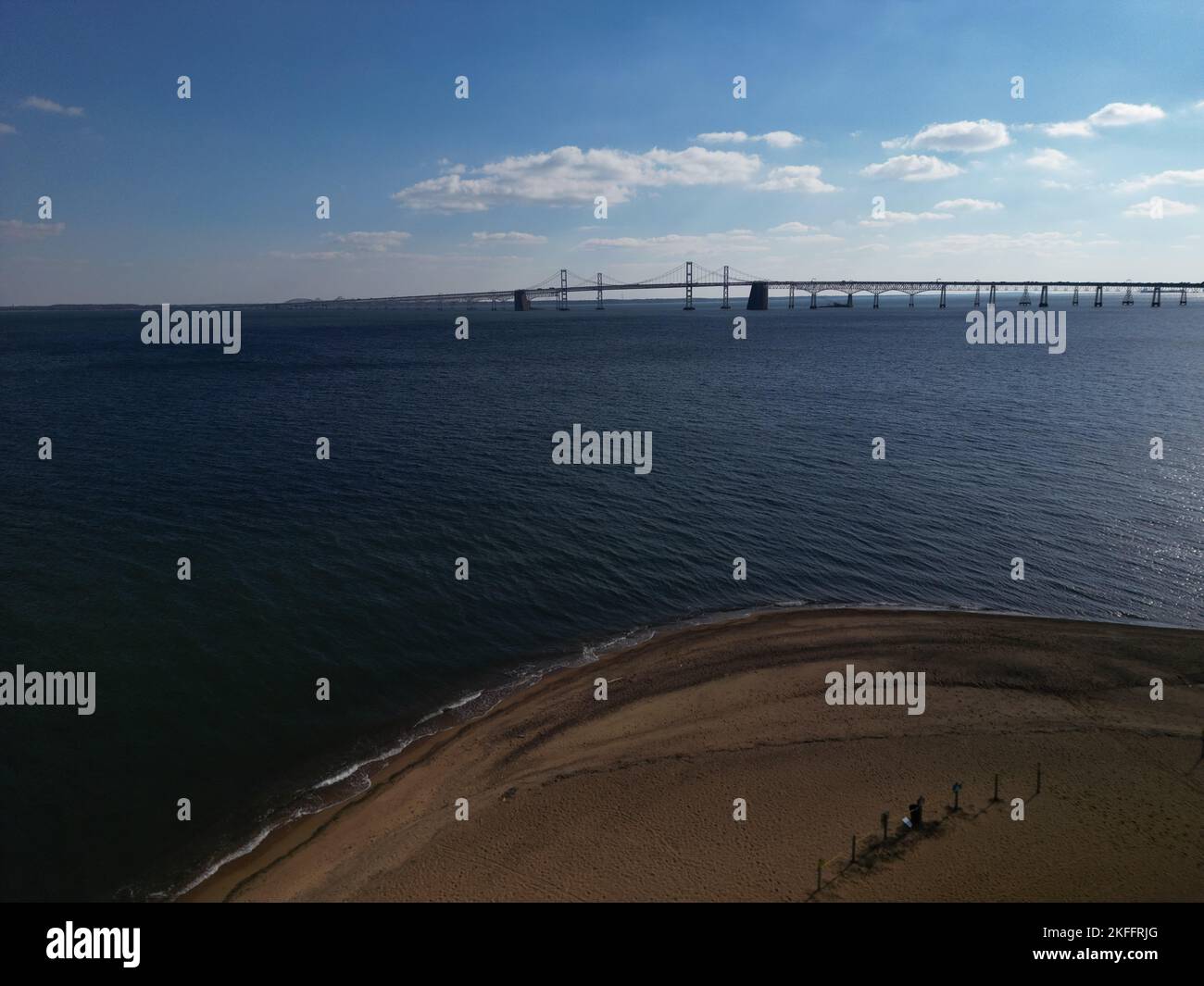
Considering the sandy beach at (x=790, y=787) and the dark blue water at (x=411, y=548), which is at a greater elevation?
the dark blue water at (x=411, y=548)

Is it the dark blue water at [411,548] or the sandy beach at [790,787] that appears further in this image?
the dark blue water at [411,548]

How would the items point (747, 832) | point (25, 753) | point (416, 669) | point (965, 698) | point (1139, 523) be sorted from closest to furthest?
point (747, 832) → point (25, 753) → point (965, 698) → point (416, 669) → point (1139, 523)

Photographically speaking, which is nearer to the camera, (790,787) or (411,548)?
(790,787)

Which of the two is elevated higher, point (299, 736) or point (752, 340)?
point (752, 340)
